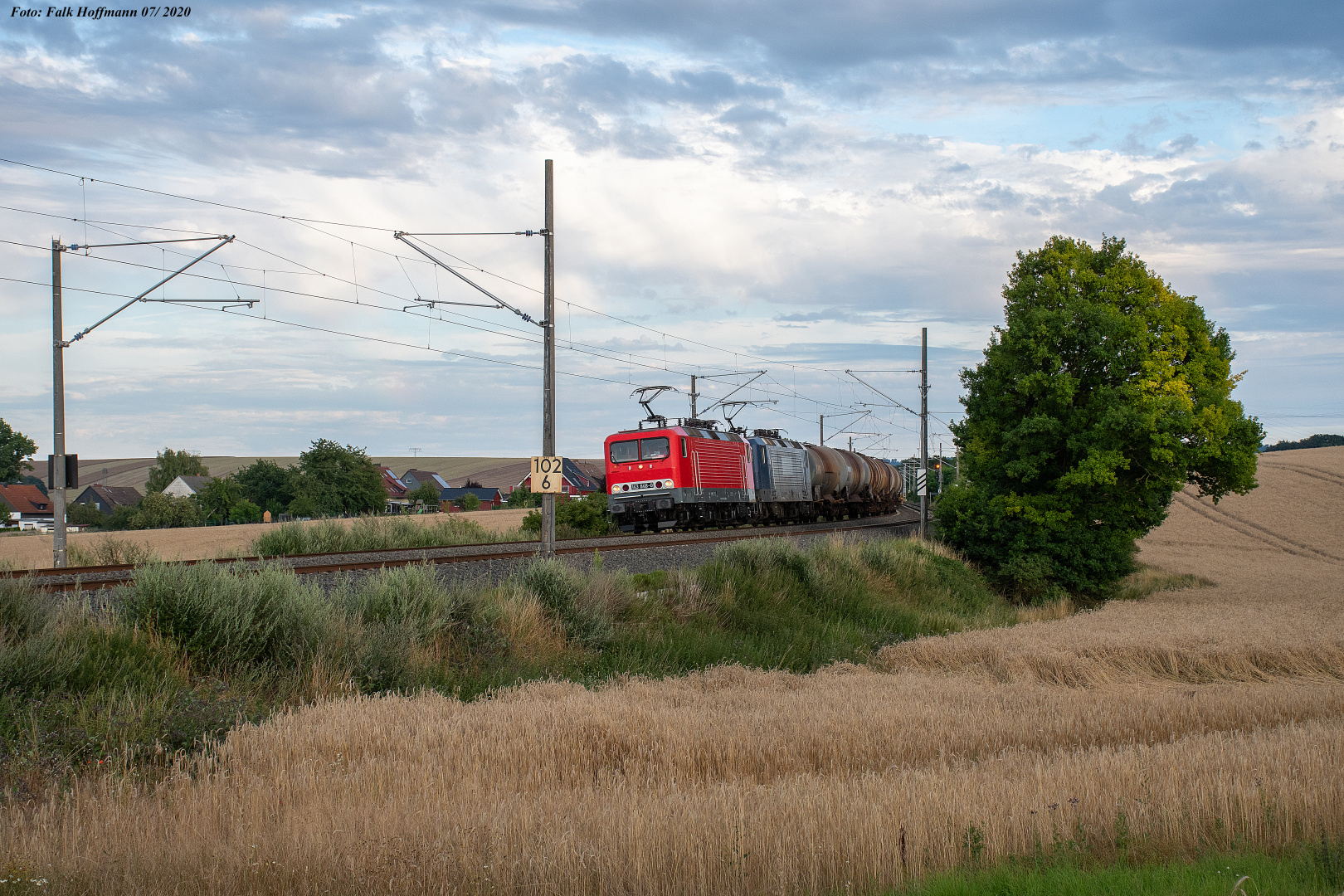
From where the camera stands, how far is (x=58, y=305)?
23.2 m

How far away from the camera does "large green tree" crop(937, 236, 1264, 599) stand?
29938 millimetres

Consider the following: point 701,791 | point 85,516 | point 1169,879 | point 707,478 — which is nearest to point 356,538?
point 707,478

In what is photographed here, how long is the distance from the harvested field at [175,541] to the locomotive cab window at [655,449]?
10405mm

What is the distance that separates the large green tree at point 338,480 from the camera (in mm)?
88750

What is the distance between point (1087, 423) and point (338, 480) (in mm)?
72117

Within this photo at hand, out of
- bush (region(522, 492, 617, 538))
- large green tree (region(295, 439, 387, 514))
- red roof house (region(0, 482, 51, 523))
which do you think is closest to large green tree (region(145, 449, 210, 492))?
red roof house (region(0, 482, 51, 523))

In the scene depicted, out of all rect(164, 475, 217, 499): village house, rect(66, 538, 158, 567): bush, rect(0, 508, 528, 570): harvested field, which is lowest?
rect(0, 508, 528, 570): harvested field

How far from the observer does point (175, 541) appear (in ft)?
134

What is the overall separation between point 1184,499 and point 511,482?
90974mm

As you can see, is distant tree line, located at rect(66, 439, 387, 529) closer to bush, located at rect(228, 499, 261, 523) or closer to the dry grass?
bush, located at rect(228, 499, 261, 523)

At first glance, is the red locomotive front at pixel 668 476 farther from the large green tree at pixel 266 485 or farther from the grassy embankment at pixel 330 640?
the large green tree at pixel 266 485

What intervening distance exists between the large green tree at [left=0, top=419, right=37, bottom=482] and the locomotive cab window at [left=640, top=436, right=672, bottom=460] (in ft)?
255

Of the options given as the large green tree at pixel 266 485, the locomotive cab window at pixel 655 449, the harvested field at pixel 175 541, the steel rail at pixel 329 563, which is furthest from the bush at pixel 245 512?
the steel rail at pixel 329 563

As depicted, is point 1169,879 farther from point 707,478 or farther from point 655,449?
point 707,478
